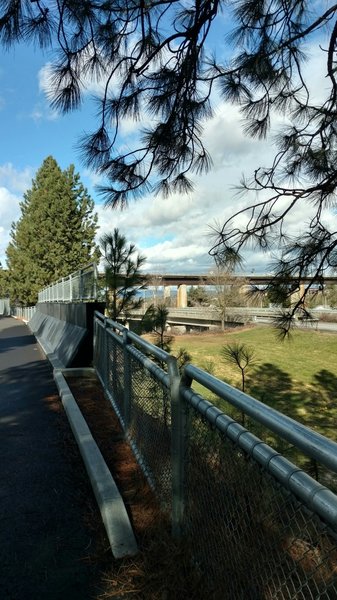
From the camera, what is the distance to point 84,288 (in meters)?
11.7

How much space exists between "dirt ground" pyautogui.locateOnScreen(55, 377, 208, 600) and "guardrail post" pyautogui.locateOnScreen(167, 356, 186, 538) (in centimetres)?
18

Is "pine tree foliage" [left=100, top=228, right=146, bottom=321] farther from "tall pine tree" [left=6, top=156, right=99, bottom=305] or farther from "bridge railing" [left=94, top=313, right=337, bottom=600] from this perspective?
"tall pine tree" [left=6, top=156, right=99, bottom=305]

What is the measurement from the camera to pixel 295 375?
2036 centimetres

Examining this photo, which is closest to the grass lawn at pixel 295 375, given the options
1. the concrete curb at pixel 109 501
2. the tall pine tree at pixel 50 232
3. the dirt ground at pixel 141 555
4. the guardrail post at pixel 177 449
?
the concrete curb at pixel 109 501

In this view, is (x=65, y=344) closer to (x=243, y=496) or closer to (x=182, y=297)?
(x=243, y=496)

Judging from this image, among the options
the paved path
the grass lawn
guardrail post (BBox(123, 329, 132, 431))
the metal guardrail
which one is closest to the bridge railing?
the paved path

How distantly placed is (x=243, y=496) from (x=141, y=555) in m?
1.25

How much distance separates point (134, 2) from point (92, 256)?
137 feet

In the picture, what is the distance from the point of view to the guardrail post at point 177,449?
9.46ft

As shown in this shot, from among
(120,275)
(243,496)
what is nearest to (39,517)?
(243,496)

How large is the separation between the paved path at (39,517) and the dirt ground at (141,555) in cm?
9

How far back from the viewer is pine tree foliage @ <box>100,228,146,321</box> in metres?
10.7

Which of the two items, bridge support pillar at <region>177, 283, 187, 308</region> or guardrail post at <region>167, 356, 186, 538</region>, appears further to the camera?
bridge support pillar at <region>177, 283, 187, 308</region>

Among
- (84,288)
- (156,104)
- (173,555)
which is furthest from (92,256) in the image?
(173,555)
